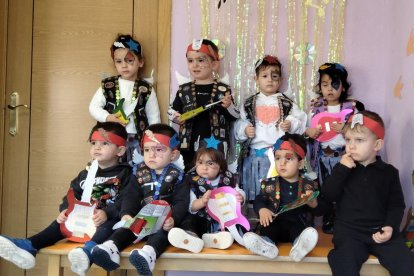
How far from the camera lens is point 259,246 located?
2047 millimetres

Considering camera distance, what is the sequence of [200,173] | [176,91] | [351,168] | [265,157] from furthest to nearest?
[176,91]
[265,157]
[200,173]
[351,168]

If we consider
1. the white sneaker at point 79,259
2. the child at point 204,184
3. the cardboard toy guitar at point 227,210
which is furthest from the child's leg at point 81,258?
the cardboard toy guitar at point 227,210

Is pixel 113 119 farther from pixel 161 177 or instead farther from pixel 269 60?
pixel 269 60

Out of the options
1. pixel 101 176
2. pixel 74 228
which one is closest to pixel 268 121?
pixel 101 176

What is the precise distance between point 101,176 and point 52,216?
0.79m

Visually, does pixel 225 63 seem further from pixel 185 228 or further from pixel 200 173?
pixel 185 228

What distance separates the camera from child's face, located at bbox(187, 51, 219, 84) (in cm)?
276

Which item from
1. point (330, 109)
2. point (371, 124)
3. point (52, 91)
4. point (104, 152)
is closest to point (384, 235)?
point (371, 124)

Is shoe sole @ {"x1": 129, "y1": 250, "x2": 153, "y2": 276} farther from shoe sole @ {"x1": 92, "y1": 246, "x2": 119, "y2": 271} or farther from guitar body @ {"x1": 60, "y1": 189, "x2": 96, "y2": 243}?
guitar body @ {"x1": 60, "y1": 189, "x2": 96, "y2": 243}

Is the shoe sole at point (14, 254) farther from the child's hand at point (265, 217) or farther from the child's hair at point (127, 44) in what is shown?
the child's hair at point (127, 44)

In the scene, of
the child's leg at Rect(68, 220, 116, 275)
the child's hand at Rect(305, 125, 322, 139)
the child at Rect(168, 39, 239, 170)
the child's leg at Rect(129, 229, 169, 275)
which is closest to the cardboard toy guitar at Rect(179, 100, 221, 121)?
the child at Rect(168, 39, 239, 170)

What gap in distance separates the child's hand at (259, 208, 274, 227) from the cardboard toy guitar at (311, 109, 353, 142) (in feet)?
2.23

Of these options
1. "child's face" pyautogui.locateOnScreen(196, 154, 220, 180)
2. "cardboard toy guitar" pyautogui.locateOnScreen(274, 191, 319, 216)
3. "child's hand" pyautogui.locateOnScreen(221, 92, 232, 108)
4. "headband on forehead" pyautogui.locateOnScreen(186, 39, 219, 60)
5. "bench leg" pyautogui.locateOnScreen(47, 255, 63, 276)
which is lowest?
"bench leg" pyautogui.locateOnScreen(47, 255, 63, 276)

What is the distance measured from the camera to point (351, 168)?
85.0 inches
